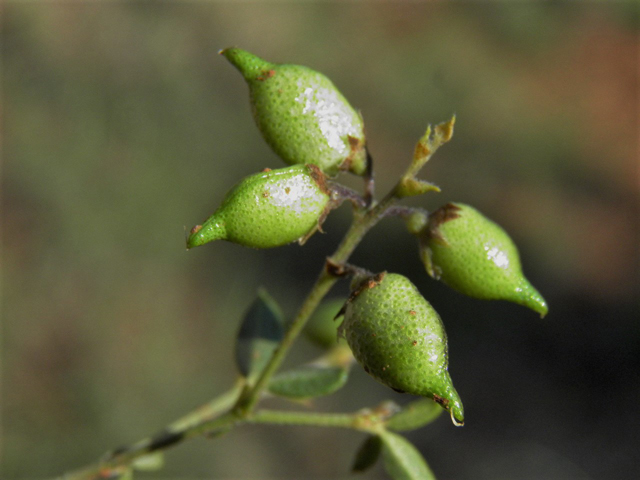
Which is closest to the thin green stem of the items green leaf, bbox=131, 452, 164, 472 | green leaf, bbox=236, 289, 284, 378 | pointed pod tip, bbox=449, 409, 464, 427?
→ green leaf, bbox=236, 289, 284, 378

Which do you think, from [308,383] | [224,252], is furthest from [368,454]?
[224,252]

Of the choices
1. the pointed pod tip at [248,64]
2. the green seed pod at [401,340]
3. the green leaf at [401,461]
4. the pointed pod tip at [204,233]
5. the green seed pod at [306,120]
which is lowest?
the green leaf at [401,461]

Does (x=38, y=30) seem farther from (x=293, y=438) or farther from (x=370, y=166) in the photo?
(x=370, y=166)

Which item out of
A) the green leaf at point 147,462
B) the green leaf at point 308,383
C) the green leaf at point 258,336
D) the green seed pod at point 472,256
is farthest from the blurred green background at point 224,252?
the green seed pod at point 472,256

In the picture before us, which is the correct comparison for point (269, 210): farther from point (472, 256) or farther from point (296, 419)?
point (296, 419)

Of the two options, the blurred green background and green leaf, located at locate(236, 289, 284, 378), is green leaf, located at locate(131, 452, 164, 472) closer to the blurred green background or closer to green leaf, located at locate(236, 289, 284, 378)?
green leaf, located at locate(236, 289, 284, 378)

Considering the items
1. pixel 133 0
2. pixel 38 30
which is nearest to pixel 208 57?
pixel 133 0

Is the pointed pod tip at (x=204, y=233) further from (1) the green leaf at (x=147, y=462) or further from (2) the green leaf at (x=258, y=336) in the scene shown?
(1) the green leaf at (x=147, y=462)
